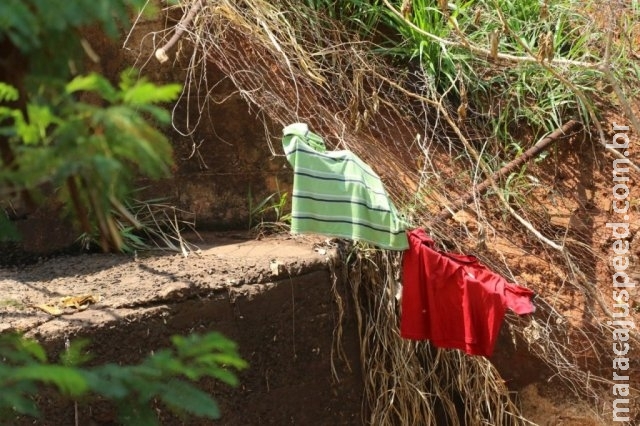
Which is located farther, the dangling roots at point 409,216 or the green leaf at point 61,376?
the dangling roots at point 409,216

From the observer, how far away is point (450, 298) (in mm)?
4172

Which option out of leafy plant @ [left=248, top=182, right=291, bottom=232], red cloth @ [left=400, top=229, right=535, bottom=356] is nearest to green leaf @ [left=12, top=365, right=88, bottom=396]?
red cloth @ [left=400, top=229, right=535, bottom=356]

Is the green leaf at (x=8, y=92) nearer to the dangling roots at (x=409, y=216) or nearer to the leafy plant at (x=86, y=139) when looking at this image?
the leafy plant at (x=86, y=139)

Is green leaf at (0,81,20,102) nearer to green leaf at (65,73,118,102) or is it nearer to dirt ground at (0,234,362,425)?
green leaf at (65,73,118,102)

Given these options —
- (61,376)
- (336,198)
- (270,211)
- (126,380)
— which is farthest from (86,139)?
(270,211)

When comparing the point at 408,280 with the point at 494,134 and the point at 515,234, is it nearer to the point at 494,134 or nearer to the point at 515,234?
the point at 515,234

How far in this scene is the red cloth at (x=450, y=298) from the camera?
411cm

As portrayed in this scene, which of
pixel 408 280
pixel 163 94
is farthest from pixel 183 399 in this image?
pixel 408 280

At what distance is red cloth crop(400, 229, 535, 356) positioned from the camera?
13.5 feet

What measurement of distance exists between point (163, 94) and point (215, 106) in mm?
3147

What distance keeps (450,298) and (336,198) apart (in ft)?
1.86

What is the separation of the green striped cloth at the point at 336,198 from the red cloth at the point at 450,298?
113mm

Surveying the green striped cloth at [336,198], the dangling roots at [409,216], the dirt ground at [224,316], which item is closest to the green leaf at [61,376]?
the dirt ground at [224,316]

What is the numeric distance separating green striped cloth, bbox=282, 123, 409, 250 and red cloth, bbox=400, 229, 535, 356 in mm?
113
